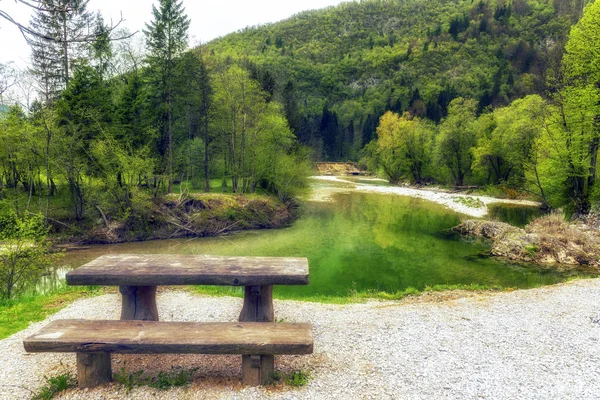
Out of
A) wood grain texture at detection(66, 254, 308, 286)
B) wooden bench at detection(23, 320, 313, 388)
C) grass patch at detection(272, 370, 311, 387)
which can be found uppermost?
wood grain texture at detection(66, 254, 308, 286)

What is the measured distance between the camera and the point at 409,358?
5.33 metres

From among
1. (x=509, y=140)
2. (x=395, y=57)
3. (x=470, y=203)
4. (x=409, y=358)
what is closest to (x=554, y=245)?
(x=409, y=358)

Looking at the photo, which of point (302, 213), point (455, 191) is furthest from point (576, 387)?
point (455, 191)

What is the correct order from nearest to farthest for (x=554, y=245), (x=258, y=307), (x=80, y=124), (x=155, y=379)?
(x=155, y=379), (x=258, y=307), (x=554, y=245), (x=80, y=124)

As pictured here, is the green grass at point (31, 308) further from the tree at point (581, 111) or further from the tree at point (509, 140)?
the tree at point (509, 140)

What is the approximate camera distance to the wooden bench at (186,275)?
5176 millimetres

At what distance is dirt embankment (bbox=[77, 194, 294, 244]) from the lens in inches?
864

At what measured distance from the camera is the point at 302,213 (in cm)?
3192

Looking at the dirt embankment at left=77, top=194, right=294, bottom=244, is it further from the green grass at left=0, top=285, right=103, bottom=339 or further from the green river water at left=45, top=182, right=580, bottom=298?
the green grass at left=0, top=285, right=103, bottom=339

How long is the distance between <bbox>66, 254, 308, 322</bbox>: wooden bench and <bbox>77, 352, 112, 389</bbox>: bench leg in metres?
1.12

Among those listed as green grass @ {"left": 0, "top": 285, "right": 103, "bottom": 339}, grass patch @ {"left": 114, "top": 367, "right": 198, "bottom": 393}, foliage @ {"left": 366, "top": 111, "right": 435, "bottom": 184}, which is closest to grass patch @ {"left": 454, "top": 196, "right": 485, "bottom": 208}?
foliage @ {"left": 366, "top": 111, "right": 435, "bottom": 184}

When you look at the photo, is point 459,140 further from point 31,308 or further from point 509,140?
point 31,308

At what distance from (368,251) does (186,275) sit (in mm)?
14134

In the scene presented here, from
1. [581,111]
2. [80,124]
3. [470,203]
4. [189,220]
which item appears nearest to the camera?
[581,111]
